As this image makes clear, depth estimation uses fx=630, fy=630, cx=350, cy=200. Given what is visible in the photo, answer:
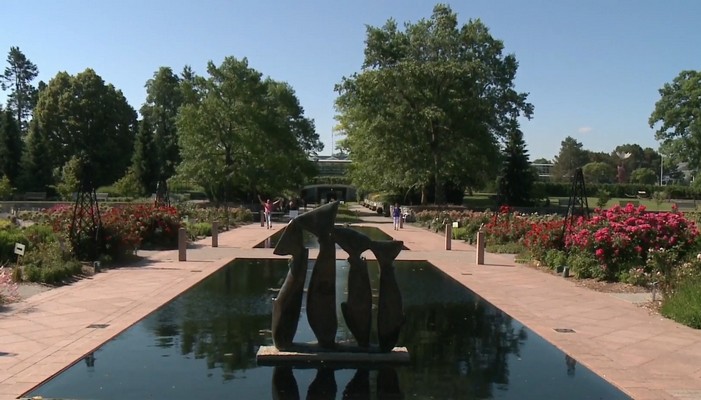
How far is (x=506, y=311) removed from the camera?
37.1ft

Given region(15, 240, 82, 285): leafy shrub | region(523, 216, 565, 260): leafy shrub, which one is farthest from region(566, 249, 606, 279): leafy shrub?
region(15, 240, 82, 285): leafy shrub

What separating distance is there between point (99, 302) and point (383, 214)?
40.7 m

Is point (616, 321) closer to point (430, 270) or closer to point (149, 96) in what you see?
point (430, 270)

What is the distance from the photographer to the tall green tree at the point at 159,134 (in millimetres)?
58812

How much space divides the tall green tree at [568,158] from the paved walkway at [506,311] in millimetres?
112581

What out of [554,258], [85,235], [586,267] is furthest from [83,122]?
[586,267]

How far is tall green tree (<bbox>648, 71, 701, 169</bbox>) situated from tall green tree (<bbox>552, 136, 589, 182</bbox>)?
2442 inches

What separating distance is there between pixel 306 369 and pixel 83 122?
5946 centimetres

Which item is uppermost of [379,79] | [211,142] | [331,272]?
[379,79]

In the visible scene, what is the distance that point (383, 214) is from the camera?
51375 millimetres

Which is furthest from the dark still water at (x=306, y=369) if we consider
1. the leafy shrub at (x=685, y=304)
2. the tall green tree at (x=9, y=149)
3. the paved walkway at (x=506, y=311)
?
the tall green tree at (x=9, y=149)

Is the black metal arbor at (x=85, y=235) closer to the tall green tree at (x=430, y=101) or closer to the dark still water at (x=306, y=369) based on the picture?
the dark still water at (x=306, y=369)

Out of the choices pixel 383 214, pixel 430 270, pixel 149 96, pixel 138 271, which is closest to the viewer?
pixel 138 271

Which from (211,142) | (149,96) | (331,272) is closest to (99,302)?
(331,272)
